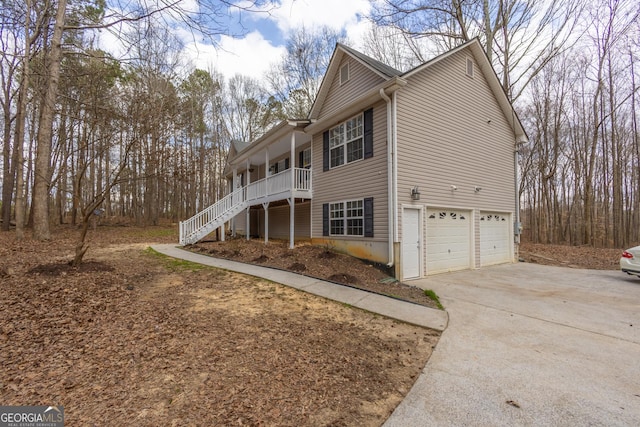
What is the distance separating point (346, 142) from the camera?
960cm

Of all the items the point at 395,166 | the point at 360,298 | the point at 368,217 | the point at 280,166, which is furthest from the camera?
the point at 280,166

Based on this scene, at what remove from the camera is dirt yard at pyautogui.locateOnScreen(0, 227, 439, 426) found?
7.46 feet

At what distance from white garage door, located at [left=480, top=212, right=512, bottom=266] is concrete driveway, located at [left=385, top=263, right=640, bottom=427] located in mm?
4262

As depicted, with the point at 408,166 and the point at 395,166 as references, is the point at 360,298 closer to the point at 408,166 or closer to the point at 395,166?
the point at 395,166

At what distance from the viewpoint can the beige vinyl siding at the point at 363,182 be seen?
8.07 metres

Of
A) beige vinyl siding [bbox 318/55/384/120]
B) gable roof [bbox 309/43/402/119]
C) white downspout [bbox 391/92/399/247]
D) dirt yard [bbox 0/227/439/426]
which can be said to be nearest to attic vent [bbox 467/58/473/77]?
gable roof [bbox 309/43/402/119]

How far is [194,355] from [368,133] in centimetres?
747

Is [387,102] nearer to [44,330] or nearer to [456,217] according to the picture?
[456,217]

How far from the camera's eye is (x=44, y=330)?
3.43 m

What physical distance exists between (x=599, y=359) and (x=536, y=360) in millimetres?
775

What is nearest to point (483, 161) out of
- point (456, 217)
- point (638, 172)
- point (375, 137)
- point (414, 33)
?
point (456, 217)

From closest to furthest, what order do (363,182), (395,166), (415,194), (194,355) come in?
(194,355), (395,166), (415,194), (363,182)

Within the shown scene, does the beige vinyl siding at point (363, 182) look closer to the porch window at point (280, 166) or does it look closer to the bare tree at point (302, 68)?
the porch window at point (280, 166)

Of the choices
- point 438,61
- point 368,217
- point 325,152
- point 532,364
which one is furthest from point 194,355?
point 438,61
